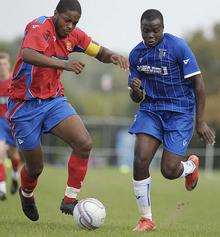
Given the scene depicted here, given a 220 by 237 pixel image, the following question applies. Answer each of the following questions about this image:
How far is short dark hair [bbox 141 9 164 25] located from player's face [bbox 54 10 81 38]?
0.90 meters

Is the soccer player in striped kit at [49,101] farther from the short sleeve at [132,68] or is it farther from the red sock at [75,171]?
the short sleeve at [132,68]


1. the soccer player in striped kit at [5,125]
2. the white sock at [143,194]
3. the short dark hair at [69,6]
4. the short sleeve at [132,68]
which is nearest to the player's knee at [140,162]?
the white sock at [143,194]

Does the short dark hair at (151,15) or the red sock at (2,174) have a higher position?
the short dark hair at (151,15)

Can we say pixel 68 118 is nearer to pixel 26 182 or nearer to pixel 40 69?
pixel 40 69

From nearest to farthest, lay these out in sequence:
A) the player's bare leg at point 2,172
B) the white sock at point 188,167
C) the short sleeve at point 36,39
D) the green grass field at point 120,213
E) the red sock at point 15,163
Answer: the green grass field at point 120,213
the short sleeve at point 36,39
the white sock at point 188,167
the player's bare leg at point 2,172
the red sock at point 15,163

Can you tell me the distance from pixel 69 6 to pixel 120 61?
1113mm

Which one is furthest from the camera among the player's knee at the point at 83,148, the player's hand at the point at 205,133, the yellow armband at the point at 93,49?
the yellow armband at the point at 93,49

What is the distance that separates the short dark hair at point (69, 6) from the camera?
962 cm

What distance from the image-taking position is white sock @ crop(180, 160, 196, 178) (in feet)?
35.9

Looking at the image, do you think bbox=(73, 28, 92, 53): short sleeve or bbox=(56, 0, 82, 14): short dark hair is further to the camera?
bbox=(73, 28, 92, 53): short sleeve

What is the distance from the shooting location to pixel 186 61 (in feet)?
33.2

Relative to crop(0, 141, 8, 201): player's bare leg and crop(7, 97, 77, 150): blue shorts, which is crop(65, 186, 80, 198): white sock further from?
crop(0, 141, 8, 201): player's bare leg

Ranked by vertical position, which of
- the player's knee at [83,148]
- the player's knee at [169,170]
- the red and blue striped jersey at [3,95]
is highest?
the player's knee at [83,148]

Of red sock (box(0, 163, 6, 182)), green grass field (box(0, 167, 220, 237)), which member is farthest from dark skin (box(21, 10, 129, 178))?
red sock (box(0, 163, 6, 182))
